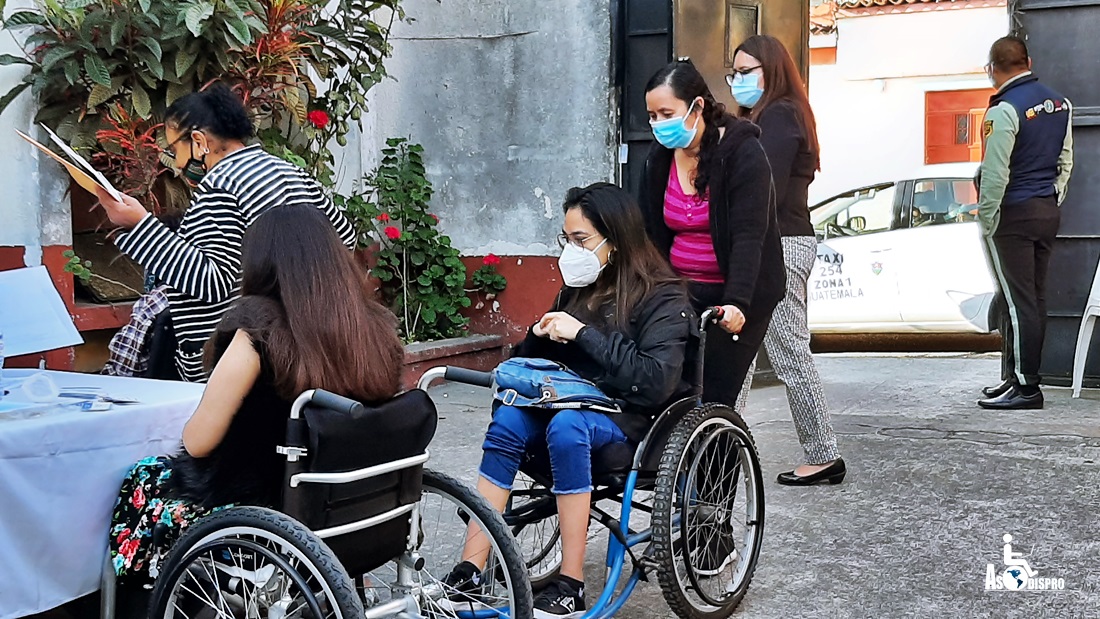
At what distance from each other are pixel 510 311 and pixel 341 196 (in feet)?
→ 3.98

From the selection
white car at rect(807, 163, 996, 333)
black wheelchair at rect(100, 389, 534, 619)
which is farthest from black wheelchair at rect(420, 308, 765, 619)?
white car at rect(807, 163, 996, 333)

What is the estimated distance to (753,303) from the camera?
386cm

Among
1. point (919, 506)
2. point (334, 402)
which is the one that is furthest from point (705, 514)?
point (919, 506)

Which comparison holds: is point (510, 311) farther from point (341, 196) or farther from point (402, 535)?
point (402, 535)

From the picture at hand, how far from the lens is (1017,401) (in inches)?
248

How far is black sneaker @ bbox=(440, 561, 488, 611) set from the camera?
2.98 meters

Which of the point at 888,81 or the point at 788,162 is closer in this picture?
the point at 788,162

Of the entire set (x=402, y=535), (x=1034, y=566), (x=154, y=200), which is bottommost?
(x=1034, y=566)

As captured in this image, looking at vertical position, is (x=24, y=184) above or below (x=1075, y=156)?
below

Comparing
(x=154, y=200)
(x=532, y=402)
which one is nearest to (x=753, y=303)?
(x=532, y=402)

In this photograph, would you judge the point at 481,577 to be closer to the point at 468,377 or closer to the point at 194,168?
the point at 468,377

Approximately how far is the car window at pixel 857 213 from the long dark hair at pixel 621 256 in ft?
19.7

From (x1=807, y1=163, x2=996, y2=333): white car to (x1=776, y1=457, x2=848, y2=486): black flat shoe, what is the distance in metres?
4.21

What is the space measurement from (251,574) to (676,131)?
1921 mm
